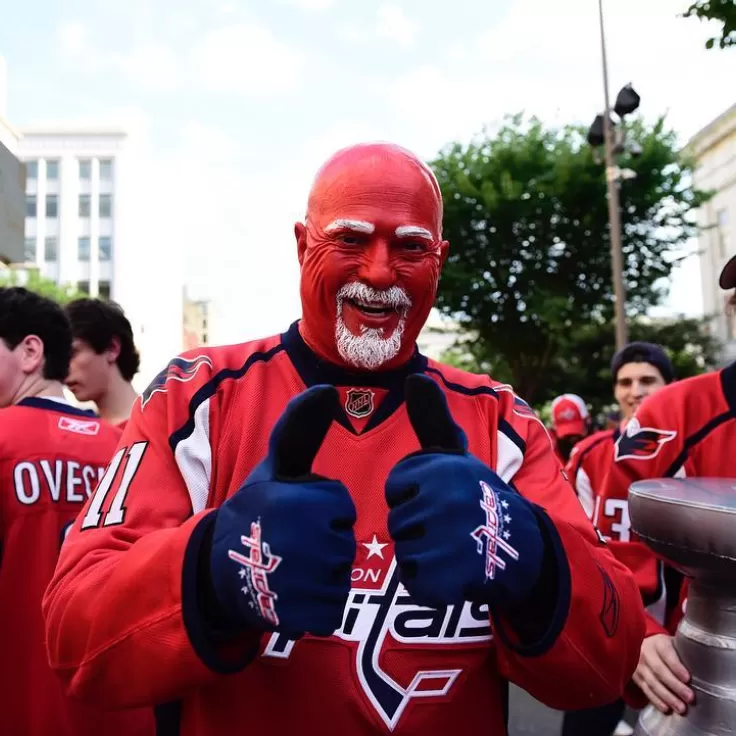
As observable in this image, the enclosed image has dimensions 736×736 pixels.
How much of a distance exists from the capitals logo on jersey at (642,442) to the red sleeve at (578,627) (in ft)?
2.48

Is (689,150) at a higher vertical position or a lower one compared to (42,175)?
lower

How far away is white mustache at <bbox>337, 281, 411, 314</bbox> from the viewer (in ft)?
5.26

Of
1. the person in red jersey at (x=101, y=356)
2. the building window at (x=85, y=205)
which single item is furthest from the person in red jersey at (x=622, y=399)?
the building window at (x=85, y=205)

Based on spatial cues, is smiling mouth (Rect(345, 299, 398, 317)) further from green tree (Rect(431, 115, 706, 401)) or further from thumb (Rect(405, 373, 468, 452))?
green tree (Rect(431, 115, 706, 401))

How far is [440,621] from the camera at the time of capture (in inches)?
58.7

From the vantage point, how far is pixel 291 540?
40.8 inches

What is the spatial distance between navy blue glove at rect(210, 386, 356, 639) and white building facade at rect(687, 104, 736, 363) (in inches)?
977

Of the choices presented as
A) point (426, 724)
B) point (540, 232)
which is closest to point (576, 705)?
point (426, 724)

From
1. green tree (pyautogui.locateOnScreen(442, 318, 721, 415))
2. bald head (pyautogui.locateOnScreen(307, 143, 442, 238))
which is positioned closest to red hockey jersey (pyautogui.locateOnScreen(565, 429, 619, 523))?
bald head (pyautogui.locateOnScreen(307, 143, 442, 238))

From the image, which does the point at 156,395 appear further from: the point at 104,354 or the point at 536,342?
the point at 536,342

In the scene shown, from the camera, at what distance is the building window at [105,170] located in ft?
143

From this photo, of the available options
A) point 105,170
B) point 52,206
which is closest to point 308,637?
point 105,170

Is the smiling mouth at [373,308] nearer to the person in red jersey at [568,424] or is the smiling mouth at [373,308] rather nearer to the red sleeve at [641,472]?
the red sleeve at [641,472]

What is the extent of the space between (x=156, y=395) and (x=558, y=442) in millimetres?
6429
